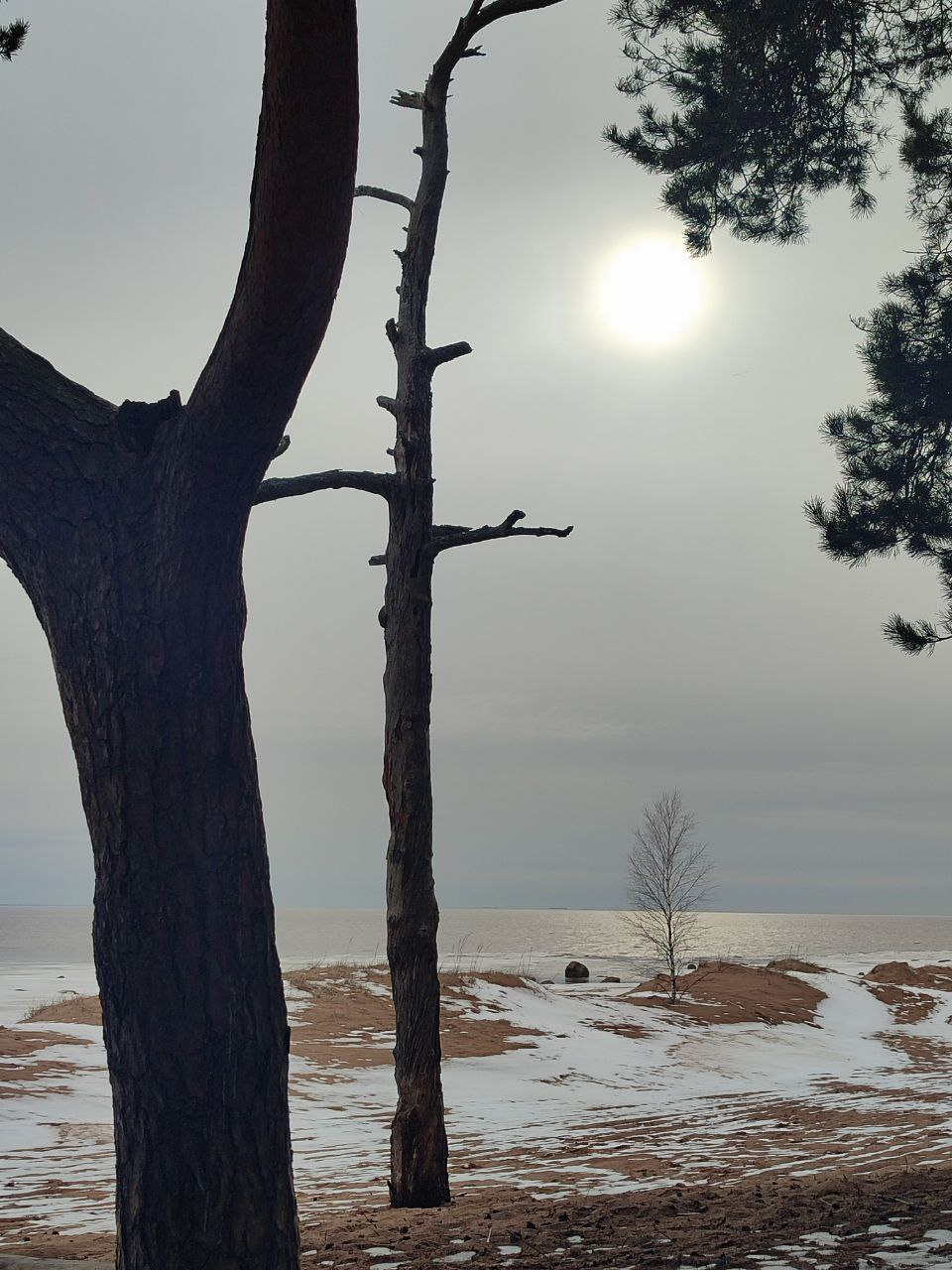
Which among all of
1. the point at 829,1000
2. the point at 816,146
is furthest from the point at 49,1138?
the point at 829,1000

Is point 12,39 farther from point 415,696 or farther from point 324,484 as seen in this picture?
point 415,696

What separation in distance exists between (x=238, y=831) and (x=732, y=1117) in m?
11.4

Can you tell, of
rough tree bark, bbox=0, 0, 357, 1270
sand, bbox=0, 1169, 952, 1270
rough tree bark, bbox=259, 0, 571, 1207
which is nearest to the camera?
rough tree bark, bbox=0, 0, 357, 1270

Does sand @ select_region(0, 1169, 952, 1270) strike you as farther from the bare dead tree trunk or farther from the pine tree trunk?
the pine tree trunk

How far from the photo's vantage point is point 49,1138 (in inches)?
424

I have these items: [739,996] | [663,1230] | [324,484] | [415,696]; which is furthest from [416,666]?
[739,996]

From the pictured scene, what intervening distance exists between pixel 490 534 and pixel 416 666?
113 cm

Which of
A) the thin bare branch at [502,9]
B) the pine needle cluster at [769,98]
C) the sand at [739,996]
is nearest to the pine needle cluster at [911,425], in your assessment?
the pine needle cluster at [769,98]

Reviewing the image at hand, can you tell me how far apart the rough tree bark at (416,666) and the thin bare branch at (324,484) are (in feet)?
0.09

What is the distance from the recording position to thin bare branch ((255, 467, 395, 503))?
5637 mm

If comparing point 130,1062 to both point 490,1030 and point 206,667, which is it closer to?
point 206,667

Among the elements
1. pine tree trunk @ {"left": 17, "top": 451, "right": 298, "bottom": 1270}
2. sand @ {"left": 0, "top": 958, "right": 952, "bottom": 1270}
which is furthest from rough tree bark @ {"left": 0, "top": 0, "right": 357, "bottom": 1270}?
sand @ {"left": 0, "top": 958, "right": 952, "bottom": 1270}

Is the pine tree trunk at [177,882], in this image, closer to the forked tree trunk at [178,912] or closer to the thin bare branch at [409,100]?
the forked tree trunk at [178,912]

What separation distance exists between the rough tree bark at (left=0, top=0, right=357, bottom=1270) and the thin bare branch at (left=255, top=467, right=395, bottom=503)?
1193 mm
